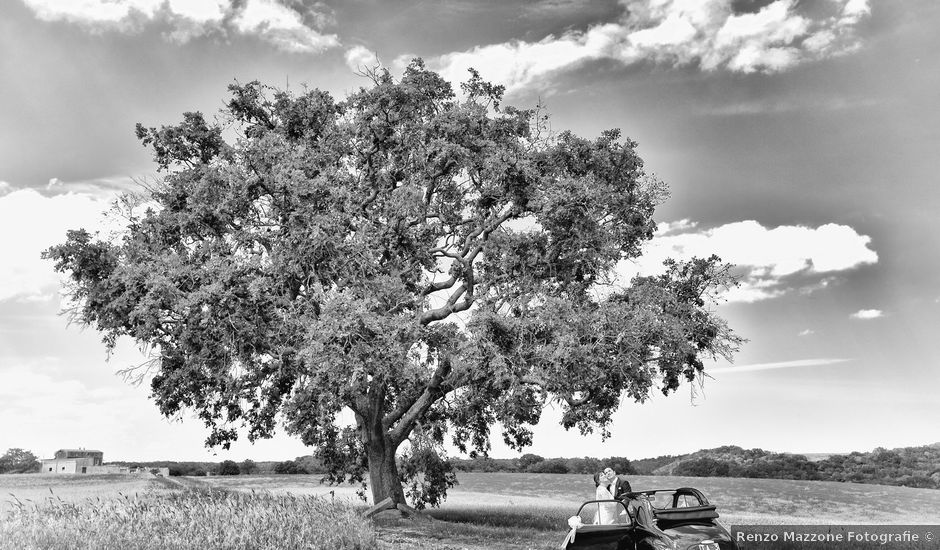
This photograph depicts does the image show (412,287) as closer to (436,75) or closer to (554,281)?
(554,281)

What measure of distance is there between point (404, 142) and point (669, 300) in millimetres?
11127

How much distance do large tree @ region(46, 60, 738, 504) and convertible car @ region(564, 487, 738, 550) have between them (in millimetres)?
10358

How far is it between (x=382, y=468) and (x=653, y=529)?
1822 centimetres

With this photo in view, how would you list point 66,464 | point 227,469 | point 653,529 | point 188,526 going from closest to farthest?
point 653,529 < point 188,526 < point 66,464 < point 227,469

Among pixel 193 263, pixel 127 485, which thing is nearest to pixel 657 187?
pixel 193 263

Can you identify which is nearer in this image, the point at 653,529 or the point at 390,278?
the point at 653,529

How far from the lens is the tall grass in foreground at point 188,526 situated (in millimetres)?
14320

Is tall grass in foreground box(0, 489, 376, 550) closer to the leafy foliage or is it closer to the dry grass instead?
the dry grass

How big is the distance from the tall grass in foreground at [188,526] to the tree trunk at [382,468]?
904cm

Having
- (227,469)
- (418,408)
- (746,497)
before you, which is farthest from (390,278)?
(227,469)

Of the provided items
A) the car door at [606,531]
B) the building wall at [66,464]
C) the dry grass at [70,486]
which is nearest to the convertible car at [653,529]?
the car door at [606,531]

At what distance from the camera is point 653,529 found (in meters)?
10.0

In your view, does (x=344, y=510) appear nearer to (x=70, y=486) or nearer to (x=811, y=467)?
(x=70, y=486)

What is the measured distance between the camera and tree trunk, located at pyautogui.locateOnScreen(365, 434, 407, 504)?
26.6m
